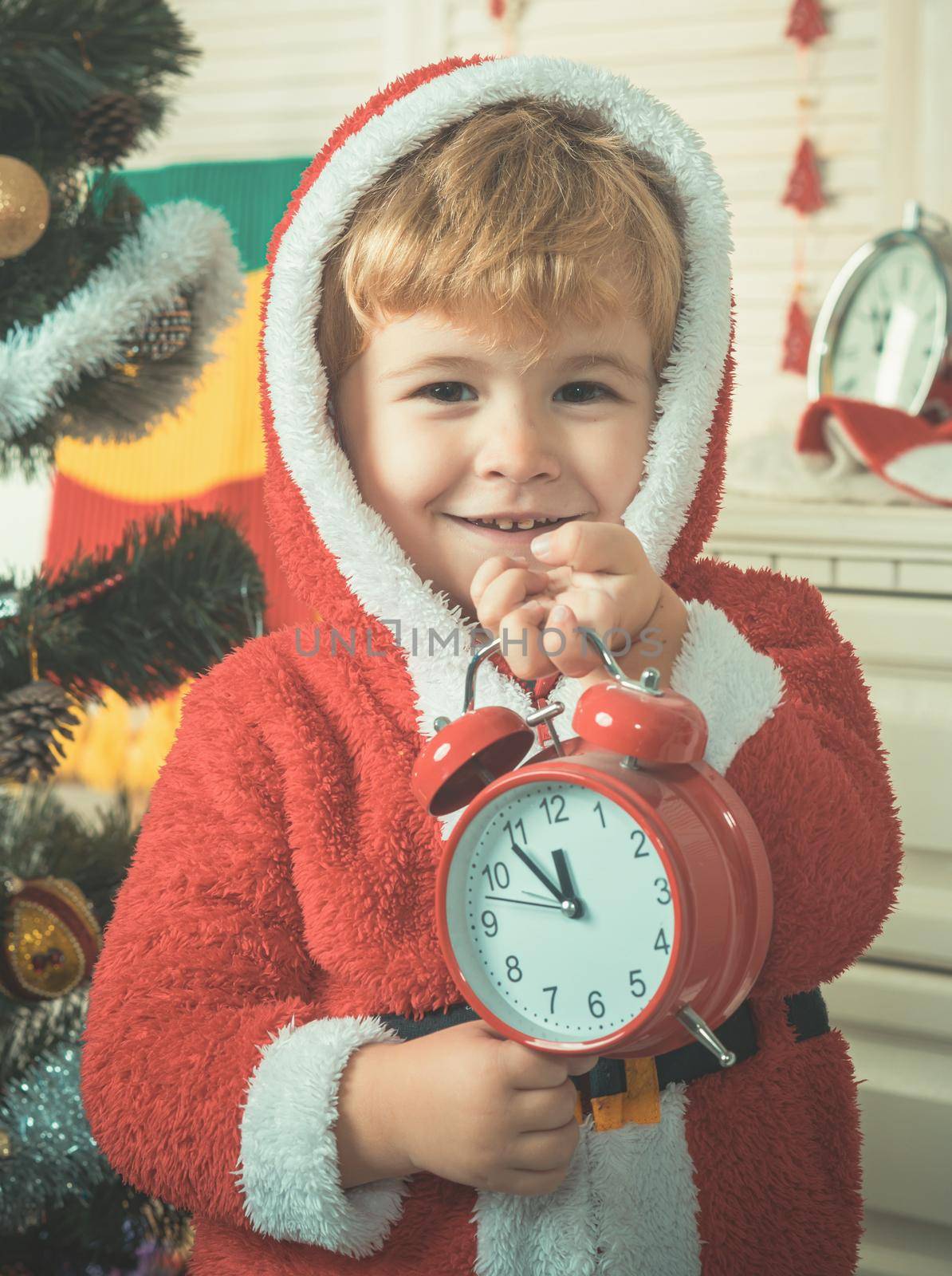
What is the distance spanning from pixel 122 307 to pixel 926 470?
0.81m

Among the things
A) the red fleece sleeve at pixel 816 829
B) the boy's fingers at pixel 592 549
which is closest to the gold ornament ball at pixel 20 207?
the boy's fingers at pixel 592 549

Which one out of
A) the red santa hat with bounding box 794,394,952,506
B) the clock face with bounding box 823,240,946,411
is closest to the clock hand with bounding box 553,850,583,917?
the red santa hat with bounding box 794,394,952,506

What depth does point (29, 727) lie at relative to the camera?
942 millimetres

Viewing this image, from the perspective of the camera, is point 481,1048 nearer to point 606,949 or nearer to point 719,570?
point 606,949

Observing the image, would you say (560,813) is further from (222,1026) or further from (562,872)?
(222,1026)

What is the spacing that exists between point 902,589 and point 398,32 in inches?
54.7

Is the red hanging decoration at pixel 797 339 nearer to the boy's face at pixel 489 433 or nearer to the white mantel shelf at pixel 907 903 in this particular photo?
the white mantel shelf at pixel 907 903

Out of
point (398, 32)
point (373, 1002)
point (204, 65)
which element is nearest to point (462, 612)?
point (373, 1002)

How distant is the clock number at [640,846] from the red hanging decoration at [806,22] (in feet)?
5.14

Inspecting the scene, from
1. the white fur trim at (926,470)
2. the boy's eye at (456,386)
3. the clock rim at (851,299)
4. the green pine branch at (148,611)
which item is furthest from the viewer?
the clock rim at (851,299)

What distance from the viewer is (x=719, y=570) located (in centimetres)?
85

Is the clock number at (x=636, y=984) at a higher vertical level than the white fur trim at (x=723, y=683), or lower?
lower

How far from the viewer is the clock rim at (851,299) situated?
1351 millimetres

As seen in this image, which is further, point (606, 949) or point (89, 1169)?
point (89, 1169)
